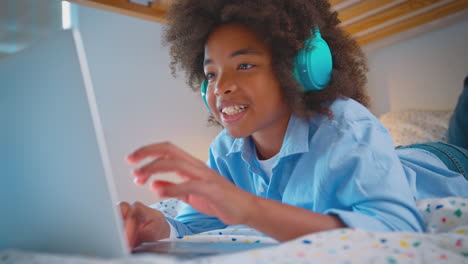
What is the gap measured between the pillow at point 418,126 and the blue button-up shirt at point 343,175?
0.89 metres

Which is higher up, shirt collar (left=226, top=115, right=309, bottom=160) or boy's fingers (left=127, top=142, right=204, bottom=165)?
boy's fingers (left=127, top=142, right=204, bottom=165)

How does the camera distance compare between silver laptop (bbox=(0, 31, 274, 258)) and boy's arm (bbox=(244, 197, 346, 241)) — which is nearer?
silver laptop (bbox=(0, 31, 274, 258))

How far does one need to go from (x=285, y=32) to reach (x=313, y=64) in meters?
0.10

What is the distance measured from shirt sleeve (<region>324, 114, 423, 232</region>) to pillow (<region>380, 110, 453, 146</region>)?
4.14 feet

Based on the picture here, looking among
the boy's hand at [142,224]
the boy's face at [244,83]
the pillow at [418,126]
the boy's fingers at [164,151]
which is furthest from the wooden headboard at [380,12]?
the boy's fingers at [164,151]

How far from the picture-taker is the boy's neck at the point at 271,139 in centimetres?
106

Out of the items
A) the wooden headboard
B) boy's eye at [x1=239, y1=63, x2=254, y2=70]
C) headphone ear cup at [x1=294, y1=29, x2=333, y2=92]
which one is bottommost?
headphone ear cup at [x1=294, y1=29, x2=333, y2=92]

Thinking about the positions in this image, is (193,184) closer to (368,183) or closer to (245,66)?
(368,183)

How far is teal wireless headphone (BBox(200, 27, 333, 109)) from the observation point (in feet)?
3.10

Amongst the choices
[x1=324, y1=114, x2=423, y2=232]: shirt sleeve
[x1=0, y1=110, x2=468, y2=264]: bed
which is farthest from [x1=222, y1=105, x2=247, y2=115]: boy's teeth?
[x1=0, y1=110, x2=468, y2=264]: bed

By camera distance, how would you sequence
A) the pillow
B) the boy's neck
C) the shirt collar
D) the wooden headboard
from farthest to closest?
the pillow, the wooden headboard, the boy's neck, the shirt collar

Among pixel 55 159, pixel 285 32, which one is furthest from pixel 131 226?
pixel 285 32

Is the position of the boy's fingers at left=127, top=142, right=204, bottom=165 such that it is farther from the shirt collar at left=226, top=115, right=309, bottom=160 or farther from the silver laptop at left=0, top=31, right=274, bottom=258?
the shirt collar at left=226, top=115, right=309, bottom=160

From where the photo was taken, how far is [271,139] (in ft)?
3.54
